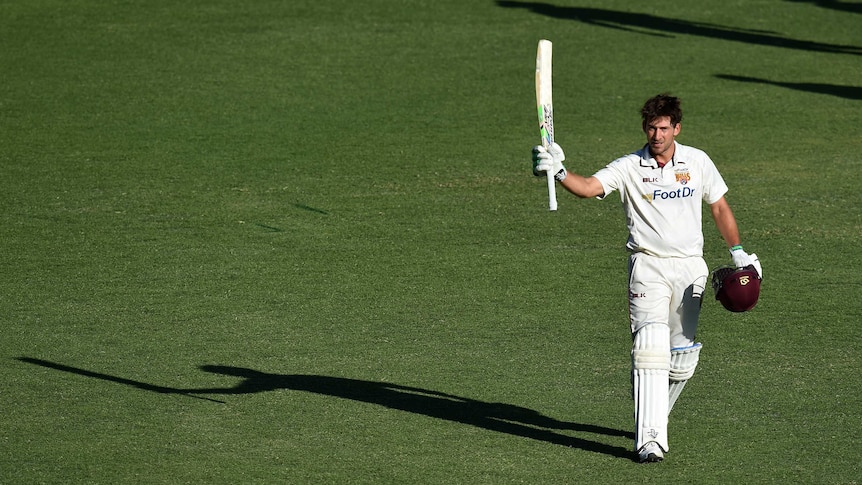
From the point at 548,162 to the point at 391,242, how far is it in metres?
4.63

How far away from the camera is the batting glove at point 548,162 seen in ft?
20.5

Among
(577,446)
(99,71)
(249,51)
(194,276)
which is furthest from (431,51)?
(577,446)

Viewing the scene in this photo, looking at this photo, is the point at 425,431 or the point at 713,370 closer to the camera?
the point at 425,431

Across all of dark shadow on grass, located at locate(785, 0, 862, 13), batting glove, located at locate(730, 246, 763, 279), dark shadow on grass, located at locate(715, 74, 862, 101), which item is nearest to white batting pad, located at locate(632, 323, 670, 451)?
batting glove, located at locate(730, 246, 763, 279)

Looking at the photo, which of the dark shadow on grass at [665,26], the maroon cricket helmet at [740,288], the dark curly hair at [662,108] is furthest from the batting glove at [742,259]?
the dark shadow on grass at [665,26]

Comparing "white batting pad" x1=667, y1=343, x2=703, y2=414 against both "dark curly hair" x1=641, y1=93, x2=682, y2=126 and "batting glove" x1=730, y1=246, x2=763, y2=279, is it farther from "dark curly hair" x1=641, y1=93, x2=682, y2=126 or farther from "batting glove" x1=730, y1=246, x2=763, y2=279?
"dark curly hair" x1=641, y1=93, x2=682, y2=126

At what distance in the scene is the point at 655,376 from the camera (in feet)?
21.0

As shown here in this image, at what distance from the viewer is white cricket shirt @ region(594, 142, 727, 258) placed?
6.59 metres

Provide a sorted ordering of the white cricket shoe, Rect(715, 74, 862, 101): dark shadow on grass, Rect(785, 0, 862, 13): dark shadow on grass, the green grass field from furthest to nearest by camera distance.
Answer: Rect(785, 0, 862, 13): dark shadow on grass → Rect(715, 74, 862, 101): dark shadow on grass → the green grass field → the white cricket shoe

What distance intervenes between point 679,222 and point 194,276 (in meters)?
4.61

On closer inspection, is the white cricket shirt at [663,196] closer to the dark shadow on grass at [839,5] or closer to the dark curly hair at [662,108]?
the dark curly hair at [662,108]

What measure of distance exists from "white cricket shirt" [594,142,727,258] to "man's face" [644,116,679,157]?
4.2 inches

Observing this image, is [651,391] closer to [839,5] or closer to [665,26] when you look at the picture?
[665,26]

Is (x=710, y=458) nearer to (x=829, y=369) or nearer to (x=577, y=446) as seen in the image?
(x=577, y=446)
